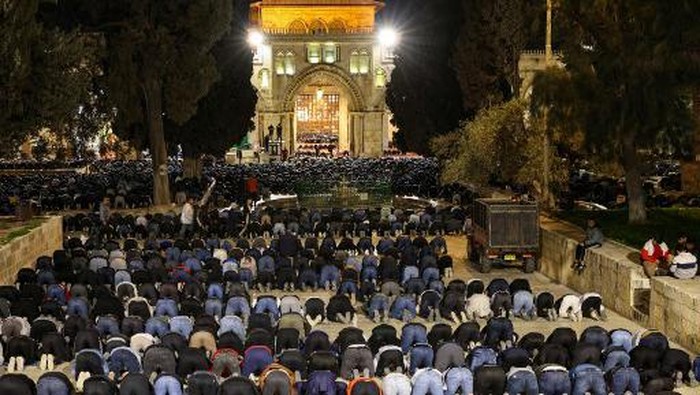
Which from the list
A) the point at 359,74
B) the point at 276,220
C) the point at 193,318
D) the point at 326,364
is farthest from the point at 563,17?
the point at 359,74

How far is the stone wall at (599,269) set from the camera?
2448cm

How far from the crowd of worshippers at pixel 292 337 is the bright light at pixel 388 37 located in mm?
66615

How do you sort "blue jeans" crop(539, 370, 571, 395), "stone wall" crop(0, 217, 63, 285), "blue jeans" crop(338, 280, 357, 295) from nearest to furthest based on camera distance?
"blue jeans" crop(539, 370, 571, 395) → "blue jeans" crop(338, 280, 357, 295) → "stone wall" crop(0, 217, 63, 285)

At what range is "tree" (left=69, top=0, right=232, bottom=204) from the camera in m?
44.1

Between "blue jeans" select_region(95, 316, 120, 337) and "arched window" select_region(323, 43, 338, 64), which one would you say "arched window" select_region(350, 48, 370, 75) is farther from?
"blue jeans" select_region(95, 316, 120, 337)

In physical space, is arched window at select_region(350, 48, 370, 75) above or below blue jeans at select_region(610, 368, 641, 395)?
above

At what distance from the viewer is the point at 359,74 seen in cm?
9512

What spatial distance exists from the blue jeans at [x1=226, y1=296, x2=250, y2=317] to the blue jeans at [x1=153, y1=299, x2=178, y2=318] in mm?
1109

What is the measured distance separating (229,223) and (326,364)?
21915 mm

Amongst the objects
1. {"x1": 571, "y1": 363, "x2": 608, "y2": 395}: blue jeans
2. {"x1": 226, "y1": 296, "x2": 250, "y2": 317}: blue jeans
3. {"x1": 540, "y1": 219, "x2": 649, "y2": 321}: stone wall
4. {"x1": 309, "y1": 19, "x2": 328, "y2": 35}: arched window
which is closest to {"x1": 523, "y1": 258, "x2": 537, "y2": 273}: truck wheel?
{"x1": 540, "y1": 219, "x2": 649, "y2": 321}: stone wall

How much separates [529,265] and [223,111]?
2727cm

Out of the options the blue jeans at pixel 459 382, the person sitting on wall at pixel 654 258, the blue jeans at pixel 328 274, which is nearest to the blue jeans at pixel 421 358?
the blue jeans at pixel 459 382

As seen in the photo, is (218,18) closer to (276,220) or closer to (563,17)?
(276,220)

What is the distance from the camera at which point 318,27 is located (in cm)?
9675
